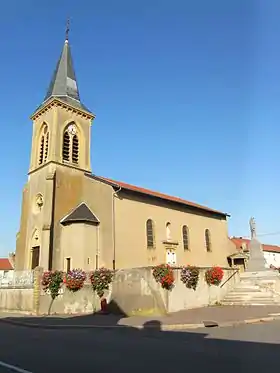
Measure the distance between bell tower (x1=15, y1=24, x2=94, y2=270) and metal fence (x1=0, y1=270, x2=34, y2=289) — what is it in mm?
3137

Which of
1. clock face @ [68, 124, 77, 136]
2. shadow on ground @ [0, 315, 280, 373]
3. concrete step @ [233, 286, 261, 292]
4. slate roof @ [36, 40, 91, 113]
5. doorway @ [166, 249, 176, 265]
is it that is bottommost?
shadow on ground @ [0, 315, 280, 373]

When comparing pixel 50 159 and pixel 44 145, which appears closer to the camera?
pixel 50 159

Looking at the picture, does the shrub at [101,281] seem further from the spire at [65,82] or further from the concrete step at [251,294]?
the spire at [65,82]

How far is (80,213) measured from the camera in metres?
26.3

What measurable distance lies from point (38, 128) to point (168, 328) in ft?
79.2

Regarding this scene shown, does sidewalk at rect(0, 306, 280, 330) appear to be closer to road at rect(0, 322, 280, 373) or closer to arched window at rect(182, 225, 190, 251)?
road at rect(0, 322, 280, 373)

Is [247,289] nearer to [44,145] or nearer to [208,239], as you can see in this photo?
[208,239]

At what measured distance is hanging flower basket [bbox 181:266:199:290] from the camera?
18.3m

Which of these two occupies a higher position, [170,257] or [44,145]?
[44,145]

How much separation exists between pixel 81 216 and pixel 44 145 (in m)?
8.53

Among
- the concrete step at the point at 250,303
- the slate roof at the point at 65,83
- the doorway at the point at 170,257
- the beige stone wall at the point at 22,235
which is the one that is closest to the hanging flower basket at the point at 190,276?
the concrete step at the point at 250,303

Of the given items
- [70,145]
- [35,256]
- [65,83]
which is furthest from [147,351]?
[65,83]

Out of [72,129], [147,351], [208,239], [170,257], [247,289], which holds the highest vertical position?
[72,129]

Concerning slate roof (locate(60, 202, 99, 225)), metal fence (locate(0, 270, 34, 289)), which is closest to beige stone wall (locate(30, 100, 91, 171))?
slate roof (locate(60, 202, 99, 225))
